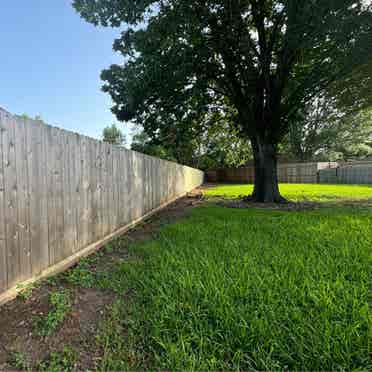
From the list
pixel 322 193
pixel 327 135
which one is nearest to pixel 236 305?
pixel 322 193

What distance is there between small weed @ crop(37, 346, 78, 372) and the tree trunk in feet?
21.1

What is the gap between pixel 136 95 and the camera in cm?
541

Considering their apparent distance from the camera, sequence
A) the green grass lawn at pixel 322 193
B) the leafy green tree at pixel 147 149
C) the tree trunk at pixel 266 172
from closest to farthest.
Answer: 1. the tree trunk at pixel 266 172
2. the green grass lawn at pixel 322 193
3. the leafy green tree at pixel 147 149

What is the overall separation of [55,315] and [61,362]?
425 millimetres

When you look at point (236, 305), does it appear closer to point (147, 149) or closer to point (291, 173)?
point (291, 173)

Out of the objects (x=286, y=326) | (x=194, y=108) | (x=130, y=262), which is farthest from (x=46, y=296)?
(x=194, y=108)

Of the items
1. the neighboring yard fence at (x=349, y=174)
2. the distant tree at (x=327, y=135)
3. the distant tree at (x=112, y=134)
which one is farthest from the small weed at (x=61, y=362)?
the distant tree at (x=112, y=134)

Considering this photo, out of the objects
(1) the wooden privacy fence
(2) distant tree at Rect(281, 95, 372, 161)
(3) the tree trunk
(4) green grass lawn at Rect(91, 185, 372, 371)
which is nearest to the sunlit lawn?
(4) green grass lawn at Rect(91, 185, 372, 371)

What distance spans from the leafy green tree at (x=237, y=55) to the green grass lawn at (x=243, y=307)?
4088 millimetres

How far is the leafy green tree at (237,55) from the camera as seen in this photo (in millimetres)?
4262

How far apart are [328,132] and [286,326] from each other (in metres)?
23.0

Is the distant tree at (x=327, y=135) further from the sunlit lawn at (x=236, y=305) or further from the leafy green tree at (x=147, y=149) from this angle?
the sunlit lawn at (x=236, y=305)

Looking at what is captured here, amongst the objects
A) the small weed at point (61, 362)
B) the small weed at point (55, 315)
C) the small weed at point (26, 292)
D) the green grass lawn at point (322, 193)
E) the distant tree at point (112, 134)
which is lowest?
the small weed at point (61, 362)

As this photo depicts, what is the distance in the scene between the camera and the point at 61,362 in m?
1.10
